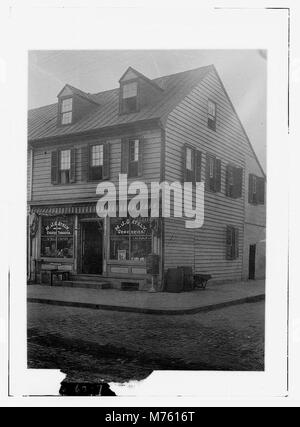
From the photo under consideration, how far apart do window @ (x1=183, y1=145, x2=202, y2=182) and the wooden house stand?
0.07 feet

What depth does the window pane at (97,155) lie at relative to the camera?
9.12m

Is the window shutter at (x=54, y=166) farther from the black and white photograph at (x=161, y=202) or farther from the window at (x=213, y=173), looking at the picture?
the window at (x=213, y=173)

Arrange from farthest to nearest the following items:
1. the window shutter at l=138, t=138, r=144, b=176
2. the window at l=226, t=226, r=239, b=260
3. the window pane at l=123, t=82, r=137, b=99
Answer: the window shutter at l=138, t=138, r=144, b=176, the window at l=226, t=226, r=239, b=260, the window pane at l=123, t=82, r=137, b=99

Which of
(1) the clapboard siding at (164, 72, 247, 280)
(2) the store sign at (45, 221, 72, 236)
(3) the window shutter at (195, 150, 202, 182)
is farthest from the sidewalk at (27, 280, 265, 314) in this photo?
(3) the window shutter at (195, 150, 202, 182)

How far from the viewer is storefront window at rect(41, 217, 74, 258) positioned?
7.49 metres

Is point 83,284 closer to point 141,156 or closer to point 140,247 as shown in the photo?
point 140,247

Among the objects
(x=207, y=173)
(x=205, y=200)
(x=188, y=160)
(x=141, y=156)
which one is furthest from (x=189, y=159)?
(x=141, y=156)

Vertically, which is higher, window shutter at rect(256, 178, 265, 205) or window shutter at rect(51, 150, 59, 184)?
window shutter at rect(51, 150, 59, 184)

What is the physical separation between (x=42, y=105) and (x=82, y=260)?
159 inches

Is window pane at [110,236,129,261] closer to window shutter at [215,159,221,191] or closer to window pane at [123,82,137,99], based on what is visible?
window shutter at [215,159,221,191]

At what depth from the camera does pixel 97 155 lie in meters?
9.25
